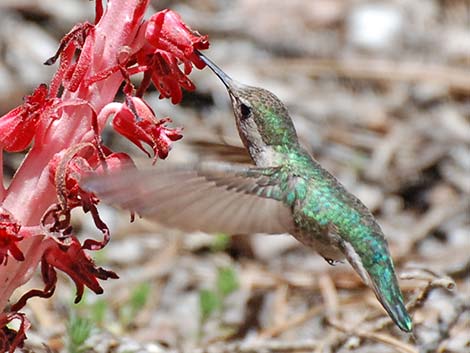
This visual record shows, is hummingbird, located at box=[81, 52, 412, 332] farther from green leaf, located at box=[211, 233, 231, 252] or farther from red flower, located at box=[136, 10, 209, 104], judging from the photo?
green leaf, located at box=[211, 233, 231, 252]

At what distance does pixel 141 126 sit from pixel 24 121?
1.00ft

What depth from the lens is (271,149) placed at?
3162 millimetres

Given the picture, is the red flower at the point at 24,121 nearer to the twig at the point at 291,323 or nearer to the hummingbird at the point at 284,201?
the hummingbird at the point at 284,201

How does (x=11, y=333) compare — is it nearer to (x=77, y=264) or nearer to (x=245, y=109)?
(x=77, y=264)

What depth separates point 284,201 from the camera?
3.09 m

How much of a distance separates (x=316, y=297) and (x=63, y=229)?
114 inches

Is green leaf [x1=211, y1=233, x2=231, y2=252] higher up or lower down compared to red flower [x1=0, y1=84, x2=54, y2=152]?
lower down

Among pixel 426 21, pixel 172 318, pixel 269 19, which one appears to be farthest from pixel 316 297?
pixel 426 21

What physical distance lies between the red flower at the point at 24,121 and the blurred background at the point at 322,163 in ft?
2.68

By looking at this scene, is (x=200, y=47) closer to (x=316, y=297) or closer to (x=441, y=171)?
(x=316, y=297)

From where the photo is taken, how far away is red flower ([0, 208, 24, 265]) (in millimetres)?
2480

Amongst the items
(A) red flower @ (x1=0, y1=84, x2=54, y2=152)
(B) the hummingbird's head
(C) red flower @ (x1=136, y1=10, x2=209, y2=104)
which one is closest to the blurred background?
(B) the hummingbird's head

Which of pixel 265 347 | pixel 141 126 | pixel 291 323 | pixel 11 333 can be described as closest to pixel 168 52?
pixel 141 126

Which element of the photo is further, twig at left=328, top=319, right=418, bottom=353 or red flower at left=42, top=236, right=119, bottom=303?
twig at left=328, top=319, right=418, bottom=353
